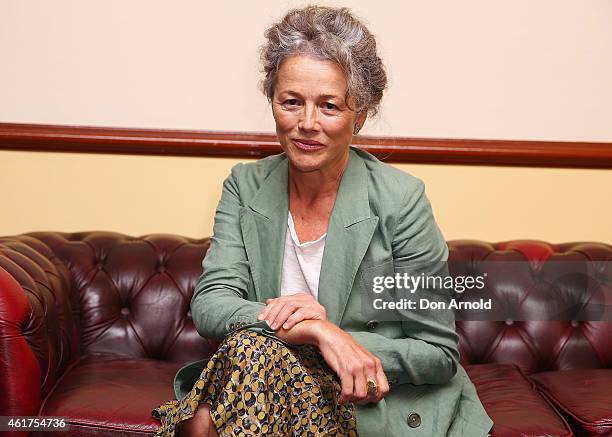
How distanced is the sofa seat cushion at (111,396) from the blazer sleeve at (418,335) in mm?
593

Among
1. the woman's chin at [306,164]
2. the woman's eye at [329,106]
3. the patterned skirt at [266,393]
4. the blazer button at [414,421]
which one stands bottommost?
the blazer button at [414,421]

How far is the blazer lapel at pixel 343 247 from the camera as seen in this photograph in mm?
2119

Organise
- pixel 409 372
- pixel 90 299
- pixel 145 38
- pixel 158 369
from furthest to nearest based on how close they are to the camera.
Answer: pixel 145 38 < pixel 90 299 < pixel 158 369 < pixel 409 372

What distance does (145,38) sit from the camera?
9.29 ft

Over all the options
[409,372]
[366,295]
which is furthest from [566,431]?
[366,295]

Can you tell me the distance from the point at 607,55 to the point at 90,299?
203 centimetres

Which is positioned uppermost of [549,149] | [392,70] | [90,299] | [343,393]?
[392,70]

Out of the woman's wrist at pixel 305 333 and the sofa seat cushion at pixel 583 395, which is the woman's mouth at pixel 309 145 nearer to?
the woman's wrist at pixel 305 333

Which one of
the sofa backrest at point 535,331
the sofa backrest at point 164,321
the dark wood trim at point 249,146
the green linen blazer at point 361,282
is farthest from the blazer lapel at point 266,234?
the sofa backrest at point 535,331

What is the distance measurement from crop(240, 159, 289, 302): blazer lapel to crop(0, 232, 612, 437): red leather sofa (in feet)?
1.35

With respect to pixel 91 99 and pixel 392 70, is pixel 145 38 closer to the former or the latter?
pixel 91 99

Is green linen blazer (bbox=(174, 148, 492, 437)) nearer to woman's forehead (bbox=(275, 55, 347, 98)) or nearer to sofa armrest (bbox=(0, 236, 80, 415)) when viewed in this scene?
woman's forehead (bbox=(275, 55, 347, 98))

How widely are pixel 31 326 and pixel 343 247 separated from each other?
34.0 inches

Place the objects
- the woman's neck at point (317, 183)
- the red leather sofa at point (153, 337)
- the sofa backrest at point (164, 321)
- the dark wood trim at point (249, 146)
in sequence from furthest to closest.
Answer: the dark wood trim at point (249, 146), the sofa backrest at point (164, 321), the woman's neck at point (317, 183), the red leather sofa at point (153, 337)
